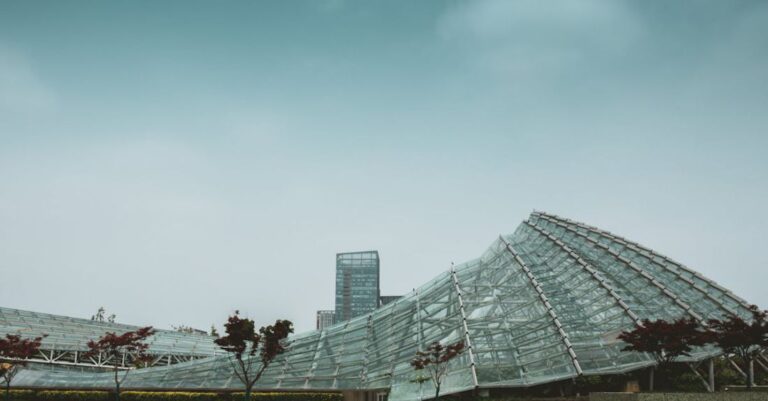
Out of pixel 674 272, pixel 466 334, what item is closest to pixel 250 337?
pixel 466 334

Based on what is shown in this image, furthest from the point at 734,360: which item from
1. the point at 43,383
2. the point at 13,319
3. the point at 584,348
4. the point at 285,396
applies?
the point at 13,319

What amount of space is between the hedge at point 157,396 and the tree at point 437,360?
665 cm

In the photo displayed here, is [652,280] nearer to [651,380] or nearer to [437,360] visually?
[651,380]

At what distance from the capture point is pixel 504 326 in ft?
120

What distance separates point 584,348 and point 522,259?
48.1ft

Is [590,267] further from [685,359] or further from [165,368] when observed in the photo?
[165,368]

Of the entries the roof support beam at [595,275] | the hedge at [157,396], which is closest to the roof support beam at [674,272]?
the roof support beam at [595,275]

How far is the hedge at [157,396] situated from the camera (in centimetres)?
3706

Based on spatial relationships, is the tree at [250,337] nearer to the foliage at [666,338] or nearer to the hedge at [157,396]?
the hedge at [157,396]

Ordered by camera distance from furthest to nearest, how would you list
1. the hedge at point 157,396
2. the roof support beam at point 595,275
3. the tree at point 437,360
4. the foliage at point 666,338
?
1. the hedge at point 157,396
2. the roof support beam at point 595,275
3. the tree at point 437,360
4. the foliage at point 666,338

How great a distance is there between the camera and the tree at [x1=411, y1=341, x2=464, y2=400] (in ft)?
107

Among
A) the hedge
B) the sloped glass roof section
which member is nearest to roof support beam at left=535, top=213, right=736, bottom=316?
the sloped glass roof section

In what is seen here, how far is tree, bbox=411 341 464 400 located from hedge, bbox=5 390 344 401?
6655mm

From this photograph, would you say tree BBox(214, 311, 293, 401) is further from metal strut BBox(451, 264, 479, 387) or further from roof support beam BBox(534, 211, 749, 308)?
roof support beam BBox(534, 211, 749, 308)
